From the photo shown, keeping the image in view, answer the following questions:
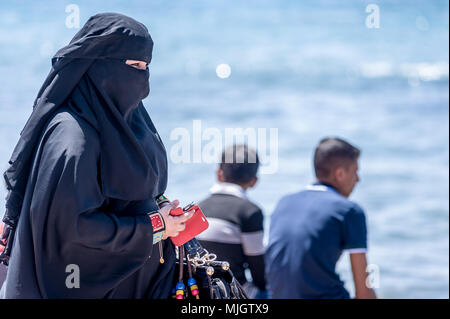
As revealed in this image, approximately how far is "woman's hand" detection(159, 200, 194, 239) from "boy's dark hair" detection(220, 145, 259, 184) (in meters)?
1.39

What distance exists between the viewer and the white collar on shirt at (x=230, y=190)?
364 centimetres

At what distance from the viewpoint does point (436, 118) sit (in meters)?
12.5

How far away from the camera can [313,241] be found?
3354 mm

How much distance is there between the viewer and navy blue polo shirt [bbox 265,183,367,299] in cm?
333

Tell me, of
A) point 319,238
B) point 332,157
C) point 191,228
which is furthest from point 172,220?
point 332,157

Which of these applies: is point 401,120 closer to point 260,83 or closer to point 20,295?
point 260,83

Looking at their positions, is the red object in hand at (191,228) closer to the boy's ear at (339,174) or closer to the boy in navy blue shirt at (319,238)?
the boy in navy blue shirt at (319,238)

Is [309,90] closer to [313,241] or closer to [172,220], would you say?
[313,241]

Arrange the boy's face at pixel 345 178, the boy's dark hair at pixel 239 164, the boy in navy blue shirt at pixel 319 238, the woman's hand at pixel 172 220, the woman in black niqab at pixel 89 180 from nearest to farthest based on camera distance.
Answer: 1. the woman in black niqab at pixel 89 180
2. the woman's hand at pixel 172 220
3. the boy in navy blue shirt at pixel 319 238
4. the boy's face at pixel 345 178
5. the boy's dark hair at pixel 239 164

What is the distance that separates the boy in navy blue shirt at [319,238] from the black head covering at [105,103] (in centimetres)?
124

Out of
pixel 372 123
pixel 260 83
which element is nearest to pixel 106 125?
pixel 372 123

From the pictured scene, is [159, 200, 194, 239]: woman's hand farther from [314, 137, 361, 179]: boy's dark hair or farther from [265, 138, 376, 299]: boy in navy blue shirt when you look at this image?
[314, 137, 361, 179]: boy's dark hair

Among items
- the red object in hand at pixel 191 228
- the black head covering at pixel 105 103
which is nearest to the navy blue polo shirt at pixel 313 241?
the red object in hand at pixel 191 228

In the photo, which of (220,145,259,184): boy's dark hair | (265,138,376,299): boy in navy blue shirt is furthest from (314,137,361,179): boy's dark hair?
(220,145,259,184): boy's dark hair
